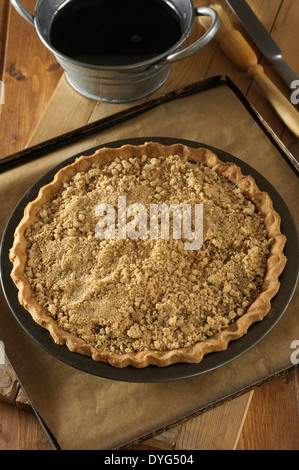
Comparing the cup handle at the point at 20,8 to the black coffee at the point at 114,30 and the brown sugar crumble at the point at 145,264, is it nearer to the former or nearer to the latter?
the black coffee at the point at 114,30

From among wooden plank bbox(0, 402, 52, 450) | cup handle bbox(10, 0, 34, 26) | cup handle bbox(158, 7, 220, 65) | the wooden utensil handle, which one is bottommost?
wooden plank bbox(0, 402, 52, 450)

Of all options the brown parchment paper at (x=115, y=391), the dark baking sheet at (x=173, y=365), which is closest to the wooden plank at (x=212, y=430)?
the brown parchment paper at (x=115, y=391)

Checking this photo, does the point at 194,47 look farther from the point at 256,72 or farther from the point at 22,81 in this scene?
the point at 22,81

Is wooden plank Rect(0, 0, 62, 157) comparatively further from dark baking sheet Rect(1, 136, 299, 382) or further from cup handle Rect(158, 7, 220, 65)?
cup handle Rect(158, 7, 220, 65)

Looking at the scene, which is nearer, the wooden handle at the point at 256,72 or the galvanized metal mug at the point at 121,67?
the galvanized metal mug at the point at 121,67

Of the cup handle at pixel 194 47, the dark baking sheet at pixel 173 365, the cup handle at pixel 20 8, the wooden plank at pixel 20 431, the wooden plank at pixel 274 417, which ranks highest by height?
the cup handle at pixel 194 47

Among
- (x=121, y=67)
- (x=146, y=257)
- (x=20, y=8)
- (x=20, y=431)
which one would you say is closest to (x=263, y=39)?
(x=121, y=67)

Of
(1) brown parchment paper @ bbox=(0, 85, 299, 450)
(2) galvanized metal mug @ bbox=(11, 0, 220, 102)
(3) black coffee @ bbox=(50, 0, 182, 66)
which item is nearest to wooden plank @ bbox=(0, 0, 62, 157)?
(2) galvanized metal mug @ bbox=(11, 0, 220, 102)
